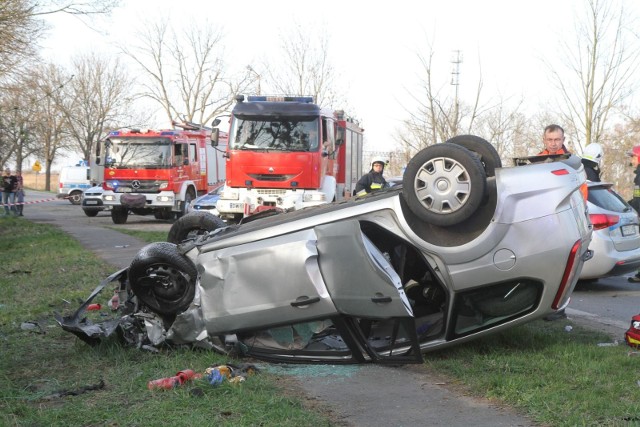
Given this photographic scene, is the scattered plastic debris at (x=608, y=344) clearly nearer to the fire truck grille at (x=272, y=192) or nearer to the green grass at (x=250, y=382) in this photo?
the green grass at (x=250, y=382)

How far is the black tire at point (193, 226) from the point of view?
20.8 feet

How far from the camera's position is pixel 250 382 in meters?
4.50

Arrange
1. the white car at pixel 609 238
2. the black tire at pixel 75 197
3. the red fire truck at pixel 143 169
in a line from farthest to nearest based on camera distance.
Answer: the black tire at pixel 75 197, the red fire truck at pixel 143 169, the white car at pixel 609 238

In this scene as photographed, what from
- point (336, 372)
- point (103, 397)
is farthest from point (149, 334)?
point (336, 372)

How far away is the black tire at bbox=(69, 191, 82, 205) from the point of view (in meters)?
40.0

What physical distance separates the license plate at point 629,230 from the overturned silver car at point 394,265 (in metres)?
4.49

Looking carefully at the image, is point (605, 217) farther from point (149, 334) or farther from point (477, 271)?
point (149, 334)

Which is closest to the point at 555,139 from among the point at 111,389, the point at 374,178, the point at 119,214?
the point at 111,389

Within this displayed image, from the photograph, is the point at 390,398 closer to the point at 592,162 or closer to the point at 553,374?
the point at 553,374

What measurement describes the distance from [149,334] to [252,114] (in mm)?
10539

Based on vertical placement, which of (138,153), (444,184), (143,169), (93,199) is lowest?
(93,199)

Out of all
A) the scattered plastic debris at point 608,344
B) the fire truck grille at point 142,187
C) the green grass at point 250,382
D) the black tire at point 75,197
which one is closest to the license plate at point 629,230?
the green grass at point 250,382

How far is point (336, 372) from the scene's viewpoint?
4898mm

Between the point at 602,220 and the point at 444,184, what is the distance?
5.10 meters
